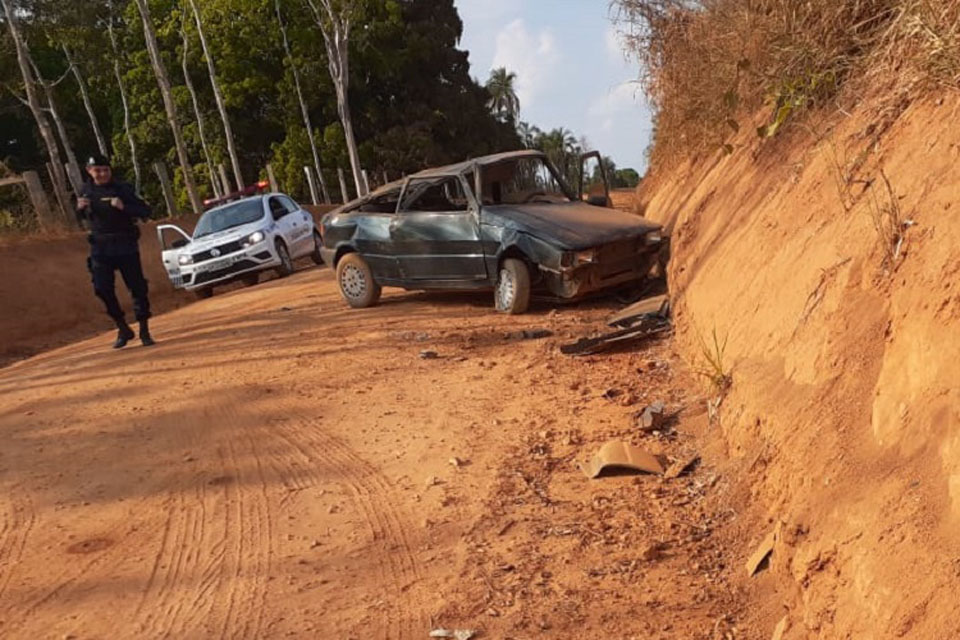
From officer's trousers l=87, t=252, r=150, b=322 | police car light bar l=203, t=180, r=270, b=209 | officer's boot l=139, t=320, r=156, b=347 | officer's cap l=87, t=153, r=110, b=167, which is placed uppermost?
officer's cap l=87, t=153, r=110, b=167

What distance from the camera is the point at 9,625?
4133 mm

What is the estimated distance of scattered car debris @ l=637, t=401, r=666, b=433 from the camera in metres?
5.59

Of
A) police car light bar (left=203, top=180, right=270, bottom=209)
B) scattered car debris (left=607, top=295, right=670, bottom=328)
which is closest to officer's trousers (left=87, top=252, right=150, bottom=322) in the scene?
scattered car debris (left=607, top=295, right=670, bottom=328)

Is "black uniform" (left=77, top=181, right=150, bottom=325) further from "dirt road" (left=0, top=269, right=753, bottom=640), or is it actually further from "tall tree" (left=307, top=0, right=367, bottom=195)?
"tall tree" (left=307, top=0, right=367, bottom=195)

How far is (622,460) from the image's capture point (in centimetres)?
501

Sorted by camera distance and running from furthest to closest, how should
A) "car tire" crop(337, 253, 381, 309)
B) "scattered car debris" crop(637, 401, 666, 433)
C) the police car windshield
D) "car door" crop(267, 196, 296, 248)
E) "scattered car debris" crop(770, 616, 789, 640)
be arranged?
"car door" crop(267, 196, 296, 248) → the police car windshield → "car tire" crop(337, 253, 381, 309) → "scattered car debris" crop(637, 401, 666, 433) → "scattered car debris" crop(770, 616, 789, 640)

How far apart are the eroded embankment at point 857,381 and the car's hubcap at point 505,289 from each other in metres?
3.50

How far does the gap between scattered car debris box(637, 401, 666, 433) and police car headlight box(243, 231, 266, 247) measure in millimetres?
11810

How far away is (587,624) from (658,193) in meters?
10.3

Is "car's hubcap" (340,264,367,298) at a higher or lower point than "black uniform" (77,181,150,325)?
lower

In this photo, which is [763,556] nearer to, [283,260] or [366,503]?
[366,503]

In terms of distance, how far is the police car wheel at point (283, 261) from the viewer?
1686 centimetres

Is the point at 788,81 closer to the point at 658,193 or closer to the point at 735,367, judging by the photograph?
the point at 735,367

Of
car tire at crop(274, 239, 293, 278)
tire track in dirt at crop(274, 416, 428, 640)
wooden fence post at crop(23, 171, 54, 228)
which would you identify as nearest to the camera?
tire track in dirt at crop(274, 416, 428, 640)
